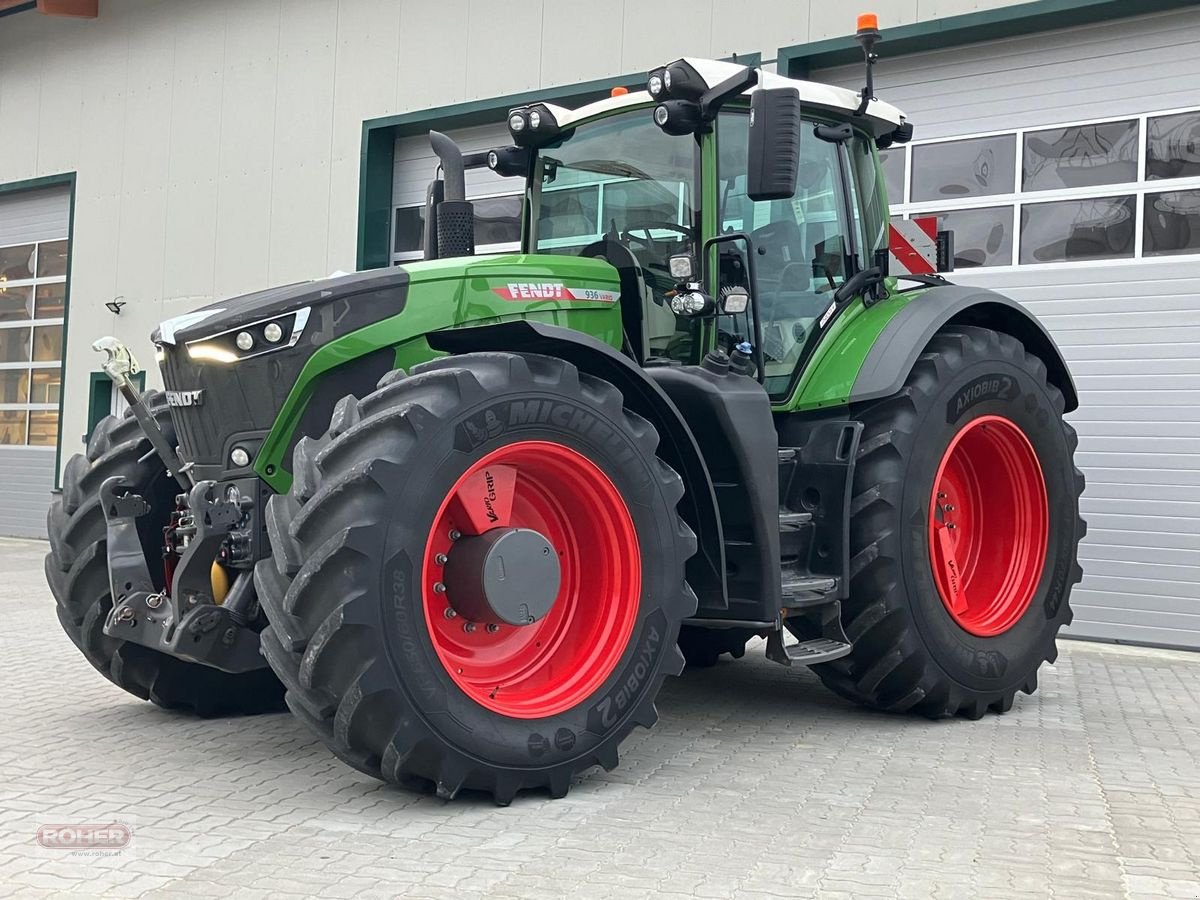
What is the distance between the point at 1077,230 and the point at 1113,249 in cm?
29

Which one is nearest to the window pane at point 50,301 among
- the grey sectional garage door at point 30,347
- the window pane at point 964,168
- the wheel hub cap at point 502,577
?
the grey sectional garage door at point 30,347

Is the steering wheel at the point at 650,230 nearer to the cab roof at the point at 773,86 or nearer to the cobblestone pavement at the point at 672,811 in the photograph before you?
the cab roof at the point at 773,86

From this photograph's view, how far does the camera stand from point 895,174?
32.6 ft

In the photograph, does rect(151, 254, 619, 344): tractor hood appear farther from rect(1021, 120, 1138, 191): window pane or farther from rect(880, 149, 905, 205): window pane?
rect(880, 149, 905, 205): window pane

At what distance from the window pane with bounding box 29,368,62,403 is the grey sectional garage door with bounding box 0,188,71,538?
0.01m

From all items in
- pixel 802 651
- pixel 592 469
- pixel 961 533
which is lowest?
pixel 802 651

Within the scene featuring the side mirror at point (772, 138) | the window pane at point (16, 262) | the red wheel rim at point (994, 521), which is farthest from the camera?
the window pane at point (16, 262)

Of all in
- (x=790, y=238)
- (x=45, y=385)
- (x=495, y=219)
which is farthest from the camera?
(x=45, y=385)

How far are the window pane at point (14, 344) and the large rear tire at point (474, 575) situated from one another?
1450cm

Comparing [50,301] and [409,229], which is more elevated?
[409,229]

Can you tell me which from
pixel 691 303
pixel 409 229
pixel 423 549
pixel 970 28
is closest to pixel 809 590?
pixel 691 303

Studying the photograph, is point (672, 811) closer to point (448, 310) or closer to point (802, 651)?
point (802, 651)

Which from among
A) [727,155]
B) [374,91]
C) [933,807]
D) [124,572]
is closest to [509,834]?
[933,807]

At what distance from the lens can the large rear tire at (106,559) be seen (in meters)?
5.23
